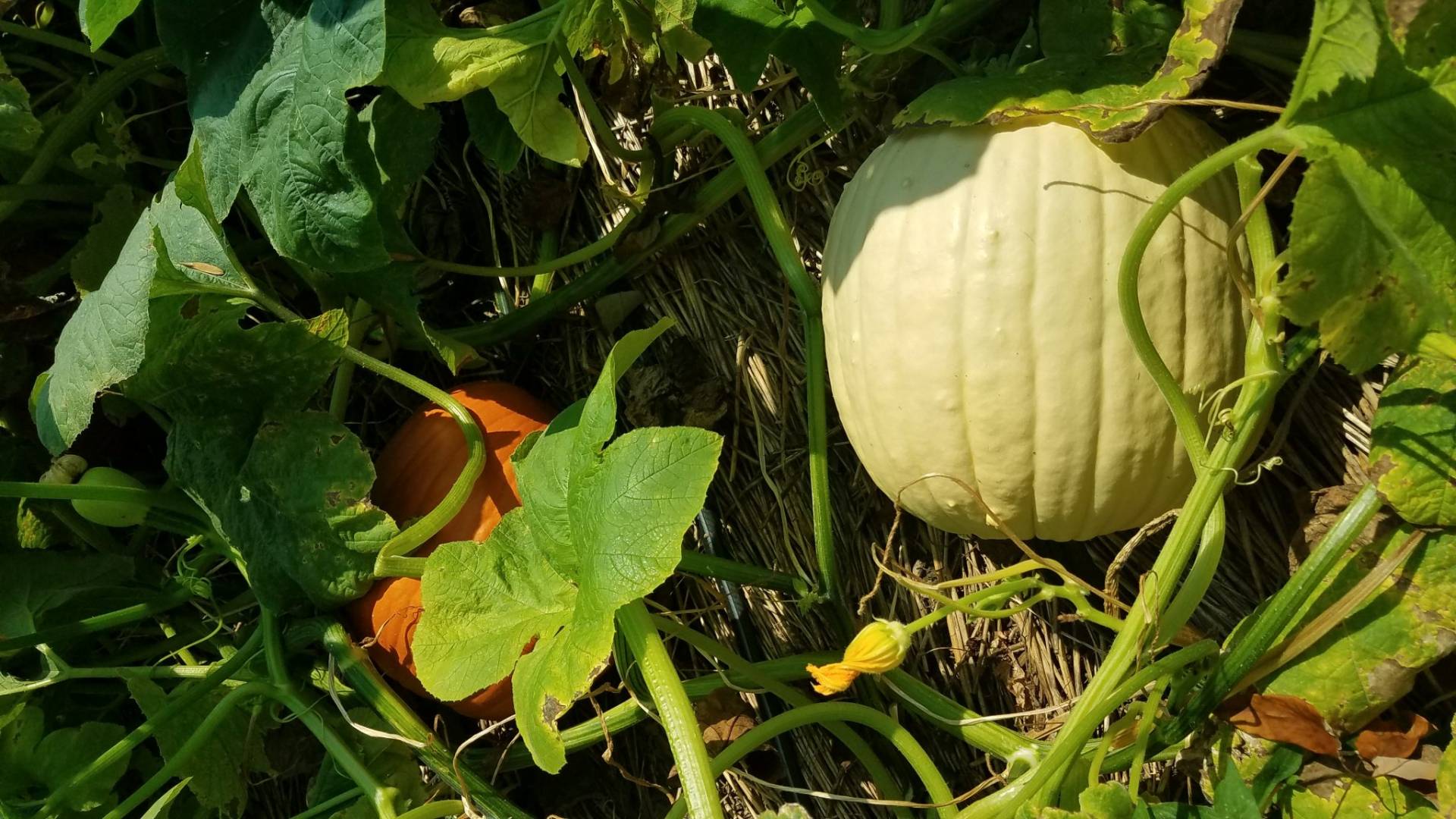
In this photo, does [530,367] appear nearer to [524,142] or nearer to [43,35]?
[524,142]

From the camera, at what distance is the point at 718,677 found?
1.26 m

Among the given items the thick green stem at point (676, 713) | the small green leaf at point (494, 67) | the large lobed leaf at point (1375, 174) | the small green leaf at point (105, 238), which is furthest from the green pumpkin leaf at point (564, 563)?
the small green leaf at point (105, 238)

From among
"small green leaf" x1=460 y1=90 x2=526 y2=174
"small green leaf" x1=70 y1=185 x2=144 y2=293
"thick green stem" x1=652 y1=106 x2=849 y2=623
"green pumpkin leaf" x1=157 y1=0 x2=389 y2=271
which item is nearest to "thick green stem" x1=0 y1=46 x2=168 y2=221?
"small green leaf" x1=70 y1=185 x2=144 y2=293

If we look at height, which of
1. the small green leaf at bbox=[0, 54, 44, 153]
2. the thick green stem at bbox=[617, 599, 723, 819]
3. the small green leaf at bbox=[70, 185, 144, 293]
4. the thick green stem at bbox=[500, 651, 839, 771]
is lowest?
the thick green stem at bbox=[500, 651, 839, 771]

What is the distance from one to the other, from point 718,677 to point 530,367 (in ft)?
1.70

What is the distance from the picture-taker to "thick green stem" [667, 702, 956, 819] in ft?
3.48

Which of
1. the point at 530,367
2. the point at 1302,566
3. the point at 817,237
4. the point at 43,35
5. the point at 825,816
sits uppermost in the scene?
the point at 43,35

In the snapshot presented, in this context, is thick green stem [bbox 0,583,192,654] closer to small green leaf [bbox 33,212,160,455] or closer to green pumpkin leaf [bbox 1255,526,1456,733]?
small green leaf [bbox 33,212,160,455]

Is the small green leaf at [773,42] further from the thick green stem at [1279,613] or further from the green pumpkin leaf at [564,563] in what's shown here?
the thick green stem at [1279,613]

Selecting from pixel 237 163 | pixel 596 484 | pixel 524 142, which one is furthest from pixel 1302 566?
pixel 237 163

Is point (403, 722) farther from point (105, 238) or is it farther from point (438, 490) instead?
point (105, 238)

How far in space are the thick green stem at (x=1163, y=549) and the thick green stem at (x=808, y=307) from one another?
1.05 ft

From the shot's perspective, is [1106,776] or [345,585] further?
[345,585]

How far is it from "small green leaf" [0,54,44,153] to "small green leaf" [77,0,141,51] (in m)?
0.26
